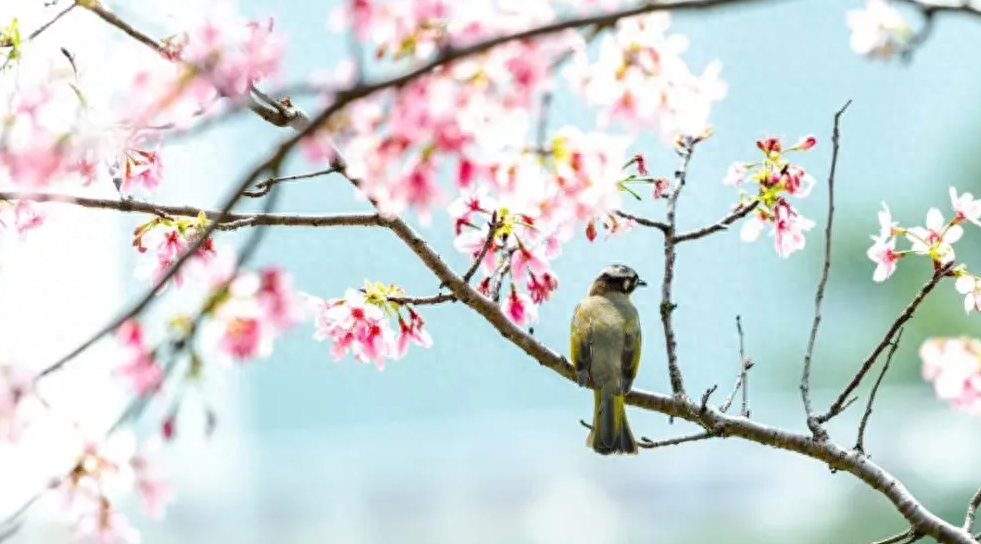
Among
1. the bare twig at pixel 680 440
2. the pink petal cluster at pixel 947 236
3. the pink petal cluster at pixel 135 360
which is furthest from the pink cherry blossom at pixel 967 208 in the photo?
the pink petal cluster at pixel 135 360

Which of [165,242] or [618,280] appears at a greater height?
[618,280]

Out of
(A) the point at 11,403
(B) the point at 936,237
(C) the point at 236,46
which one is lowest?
(A) the point at 11,403

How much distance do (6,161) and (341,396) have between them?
695 inches

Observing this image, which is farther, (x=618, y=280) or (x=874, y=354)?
(x=618, y=280)

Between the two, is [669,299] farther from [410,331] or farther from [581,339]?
[581,339]

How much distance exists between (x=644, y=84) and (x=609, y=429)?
1.15 metres

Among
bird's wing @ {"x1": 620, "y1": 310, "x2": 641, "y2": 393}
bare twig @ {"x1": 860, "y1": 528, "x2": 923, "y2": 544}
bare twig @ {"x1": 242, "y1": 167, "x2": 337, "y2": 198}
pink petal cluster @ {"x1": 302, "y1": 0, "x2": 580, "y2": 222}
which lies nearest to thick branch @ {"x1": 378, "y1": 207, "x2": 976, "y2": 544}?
bare twig @ {"x1": 860, "y1": 528, "x2": 923, "y2": 544}

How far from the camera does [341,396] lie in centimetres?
1900

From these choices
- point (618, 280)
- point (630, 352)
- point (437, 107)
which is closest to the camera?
point (437, 107)

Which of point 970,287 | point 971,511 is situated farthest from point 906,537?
point 970,287

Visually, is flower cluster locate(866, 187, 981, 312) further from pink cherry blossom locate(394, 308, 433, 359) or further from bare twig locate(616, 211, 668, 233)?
pink cherry blossom locate(394, 308, 433, 359)

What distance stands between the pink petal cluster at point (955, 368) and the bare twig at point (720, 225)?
390 millimetres

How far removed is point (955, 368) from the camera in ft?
5.12

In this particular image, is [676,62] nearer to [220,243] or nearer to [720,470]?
[220,243]
